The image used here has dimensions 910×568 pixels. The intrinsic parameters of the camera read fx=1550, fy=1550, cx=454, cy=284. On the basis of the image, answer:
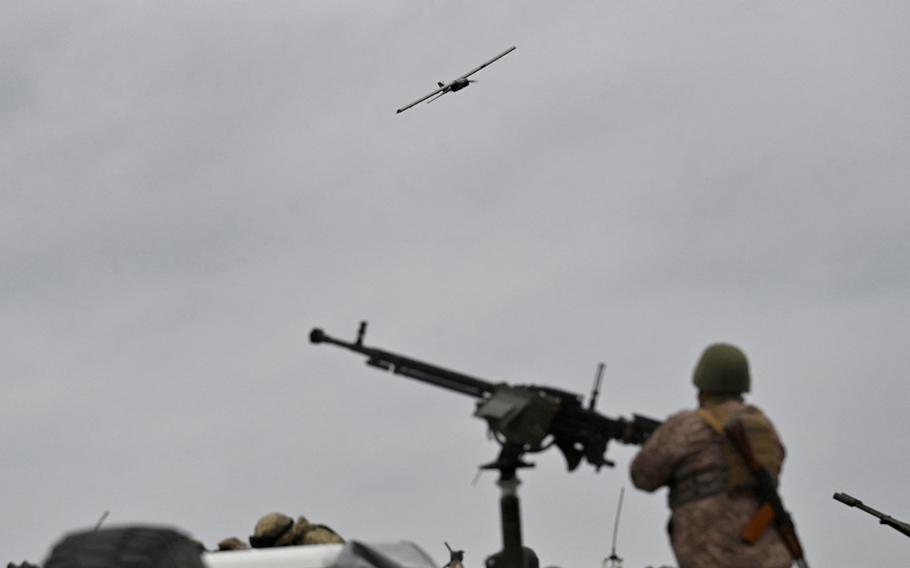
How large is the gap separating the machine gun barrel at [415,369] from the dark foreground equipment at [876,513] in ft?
54.3

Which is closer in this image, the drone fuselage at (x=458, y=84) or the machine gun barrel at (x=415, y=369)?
the machine gun barrel at (x=415, y=369)

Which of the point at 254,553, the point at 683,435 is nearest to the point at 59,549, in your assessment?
the point at 254,553

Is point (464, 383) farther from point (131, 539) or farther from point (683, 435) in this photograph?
point (131, 539)

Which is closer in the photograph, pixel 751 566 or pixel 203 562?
pixel 203 562

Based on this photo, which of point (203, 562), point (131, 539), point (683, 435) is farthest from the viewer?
point (683, 435)

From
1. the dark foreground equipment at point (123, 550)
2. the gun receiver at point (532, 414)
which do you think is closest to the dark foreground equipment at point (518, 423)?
the gun receiver at point (532, 414)

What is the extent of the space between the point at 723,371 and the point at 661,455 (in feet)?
2.41

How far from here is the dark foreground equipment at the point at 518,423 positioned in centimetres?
962

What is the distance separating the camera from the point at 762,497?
9.42 metres

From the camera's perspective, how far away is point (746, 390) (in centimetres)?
983

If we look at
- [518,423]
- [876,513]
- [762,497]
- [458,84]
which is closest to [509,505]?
[518,423]

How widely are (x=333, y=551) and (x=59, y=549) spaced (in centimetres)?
169

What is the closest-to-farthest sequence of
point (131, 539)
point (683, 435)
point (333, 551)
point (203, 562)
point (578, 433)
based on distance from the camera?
point (131, 539) < point (203, 562) < point (333, 551) < point (683, 435) < point (578, 433)

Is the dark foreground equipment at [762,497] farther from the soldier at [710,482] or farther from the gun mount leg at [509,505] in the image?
the gun mount leg at [509,505]
